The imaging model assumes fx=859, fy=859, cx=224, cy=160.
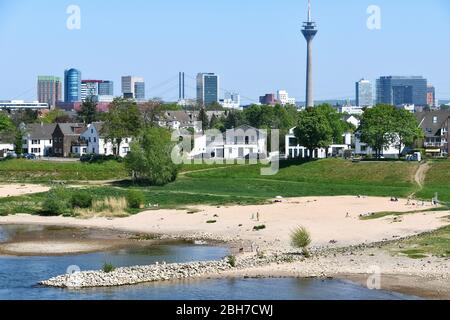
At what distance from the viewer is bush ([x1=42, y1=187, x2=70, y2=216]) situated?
6762 centimetres

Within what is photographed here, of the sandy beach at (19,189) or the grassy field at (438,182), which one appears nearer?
the grassy field at (438,182)

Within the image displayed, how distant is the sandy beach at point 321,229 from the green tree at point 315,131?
25540 millimetres

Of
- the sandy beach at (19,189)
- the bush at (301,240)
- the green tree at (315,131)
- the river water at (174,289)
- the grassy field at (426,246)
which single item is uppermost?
the green tree at (315,131)

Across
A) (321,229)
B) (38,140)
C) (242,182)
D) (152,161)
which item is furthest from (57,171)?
(321,229)

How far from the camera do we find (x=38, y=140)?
125250 mm

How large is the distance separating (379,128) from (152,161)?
29.7m

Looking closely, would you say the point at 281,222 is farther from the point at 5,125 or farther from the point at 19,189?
the point at 5,125

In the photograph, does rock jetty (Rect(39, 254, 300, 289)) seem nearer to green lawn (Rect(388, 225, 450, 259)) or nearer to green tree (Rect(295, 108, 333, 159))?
green lawn (Rect(388, 225, 450, 259))

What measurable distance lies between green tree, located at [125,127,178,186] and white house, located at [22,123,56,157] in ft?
132

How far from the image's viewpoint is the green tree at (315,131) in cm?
10019

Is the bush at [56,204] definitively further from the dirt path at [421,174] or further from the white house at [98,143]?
the white house at [98,143]

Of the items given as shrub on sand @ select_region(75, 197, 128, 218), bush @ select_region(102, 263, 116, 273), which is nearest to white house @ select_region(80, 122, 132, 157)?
shrub on sand @ select_region(75, 197, 128, 218)

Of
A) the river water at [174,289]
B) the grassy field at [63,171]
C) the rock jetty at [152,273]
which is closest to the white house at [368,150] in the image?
the grassy field at [63,171]
